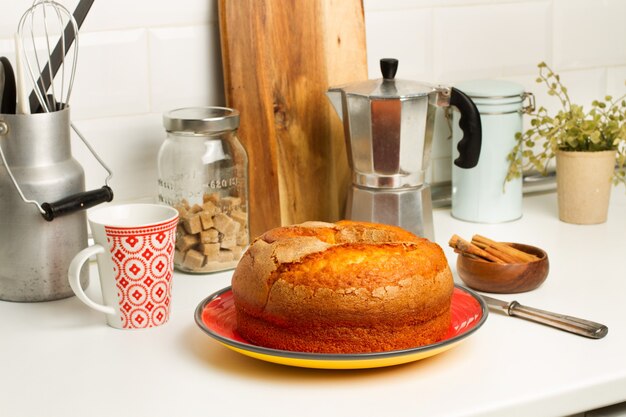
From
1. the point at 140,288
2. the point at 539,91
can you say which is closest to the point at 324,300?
the point at 140,288

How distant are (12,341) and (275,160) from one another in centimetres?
45

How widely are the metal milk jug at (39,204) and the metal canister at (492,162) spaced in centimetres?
59

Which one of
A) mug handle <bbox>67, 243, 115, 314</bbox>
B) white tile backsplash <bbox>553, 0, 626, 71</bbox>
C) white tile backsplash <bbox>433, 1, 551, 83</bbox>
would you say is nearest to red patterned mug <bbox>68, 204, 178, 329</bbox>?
mug handle <bbox>67, 243, 115, 314</bbox>

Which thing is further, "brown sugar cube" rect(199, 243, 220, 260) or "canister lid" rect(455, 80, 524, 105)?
"canister lid" rect(455, 80, 524, 105)

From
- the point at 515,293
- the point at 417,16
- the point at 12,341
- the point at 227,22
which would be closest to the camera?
the point at 12,341

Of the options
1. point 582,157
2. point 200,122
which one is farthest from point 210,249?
point 582,157

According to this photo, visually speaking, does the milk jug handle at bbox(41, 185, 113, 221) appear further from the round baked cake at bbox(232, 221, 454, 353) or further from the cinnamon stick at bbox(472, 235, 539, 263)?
the cinnamon stick at bbox(472, 235, 539, 263)

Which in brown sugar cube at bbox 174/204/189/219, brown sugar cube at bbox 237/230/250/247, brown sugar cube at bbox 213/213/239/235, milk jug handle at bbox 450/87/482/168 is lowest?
brown sugar cube at bbox 237/230/250/247

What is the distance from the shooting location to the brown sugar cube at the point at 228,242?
1.20m

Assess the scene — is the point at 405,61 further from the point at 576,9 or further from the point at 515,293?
the point at 515,293

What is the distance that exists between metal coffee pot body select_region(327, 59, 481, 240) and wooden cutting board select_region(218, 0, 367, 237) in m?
0.07

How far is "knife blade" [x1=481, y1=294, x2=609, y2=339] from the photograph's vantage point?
0.99 m

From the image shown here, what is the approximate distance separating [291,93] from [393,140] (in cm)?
18

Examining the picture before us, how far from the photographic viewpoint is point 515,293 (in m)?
1.14
